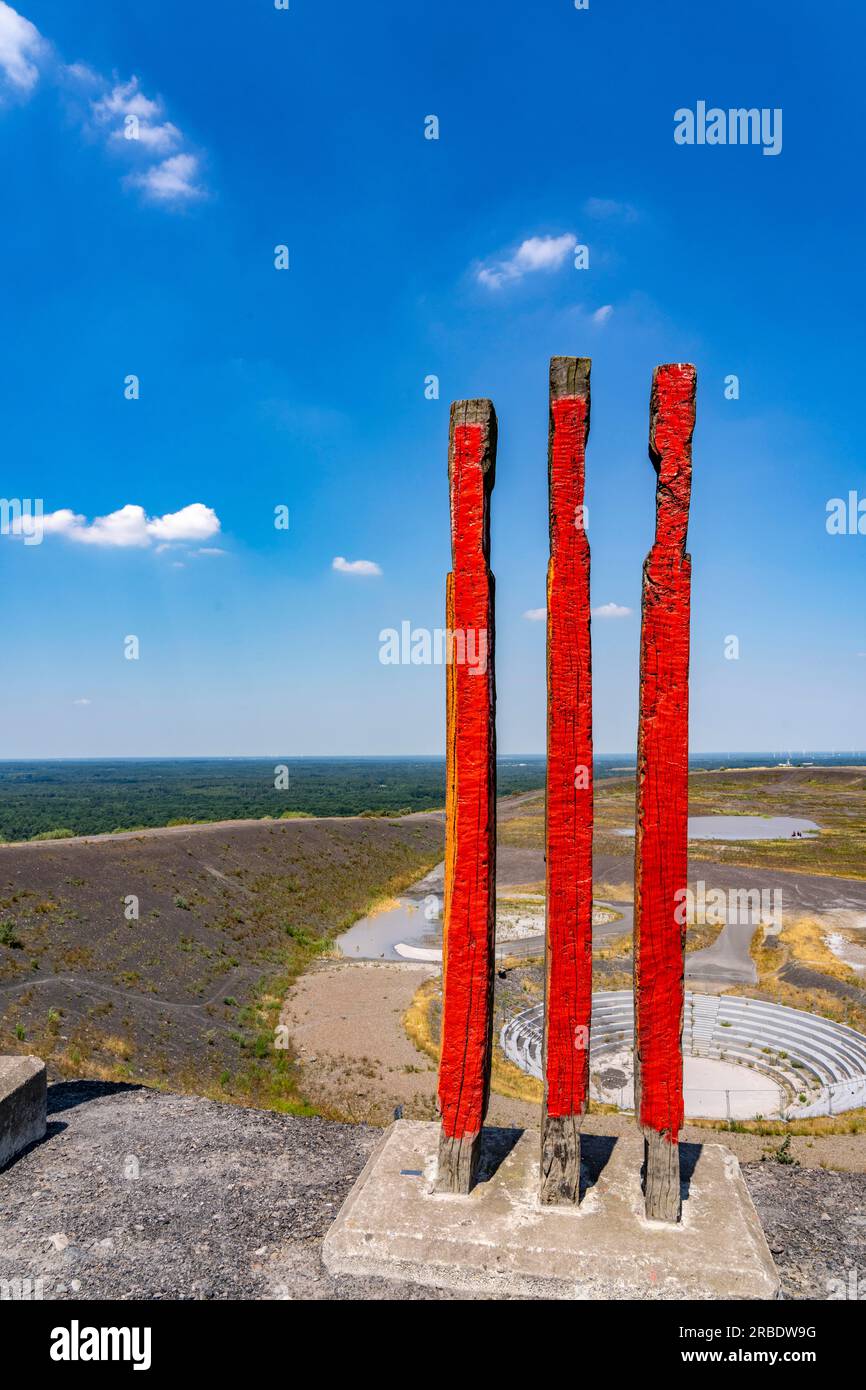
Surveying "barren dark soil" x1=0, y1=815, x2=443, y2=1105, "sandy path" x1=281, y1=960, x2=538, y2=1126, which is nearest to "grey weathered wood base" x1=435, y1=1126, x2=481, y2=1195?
"sandy path" x1=281, y1=960, x2=538, y2=1126

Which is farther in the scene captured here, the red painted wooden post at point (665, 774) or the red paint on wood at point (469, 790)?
the red paint on wood at point (469, 790)

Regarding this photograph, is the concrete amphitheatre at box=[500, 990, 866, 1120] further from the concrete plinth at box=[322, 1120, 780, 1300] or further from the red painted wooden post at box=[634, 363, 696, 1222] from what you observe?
the red painted wooden post at box=[634, 363, 696, 1222]

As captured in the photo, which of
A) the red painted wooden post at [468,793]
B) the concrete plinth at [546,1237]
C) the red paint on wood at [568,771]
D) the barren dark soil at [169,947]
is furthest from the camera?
the barren dark soil at [169,947]

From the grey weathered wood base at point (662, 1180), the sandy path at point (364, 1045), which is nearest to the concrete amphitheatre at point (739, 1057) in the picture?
the sandy path at point (364, 1045)

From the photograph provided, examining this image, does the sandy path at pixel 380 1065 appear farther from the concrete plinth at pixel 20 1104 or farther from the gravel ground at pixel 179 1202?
the concrete plinth at pixel 20 1104

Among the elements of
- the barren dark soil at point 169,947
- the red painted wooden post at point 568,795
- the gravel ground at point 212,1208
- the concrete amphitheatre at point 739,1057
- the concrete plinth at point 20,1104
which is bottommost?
the concrete amphitheatre at point 739,1057

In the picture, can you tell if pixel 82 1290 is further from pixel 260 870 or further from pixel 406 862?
pixel 406 862
